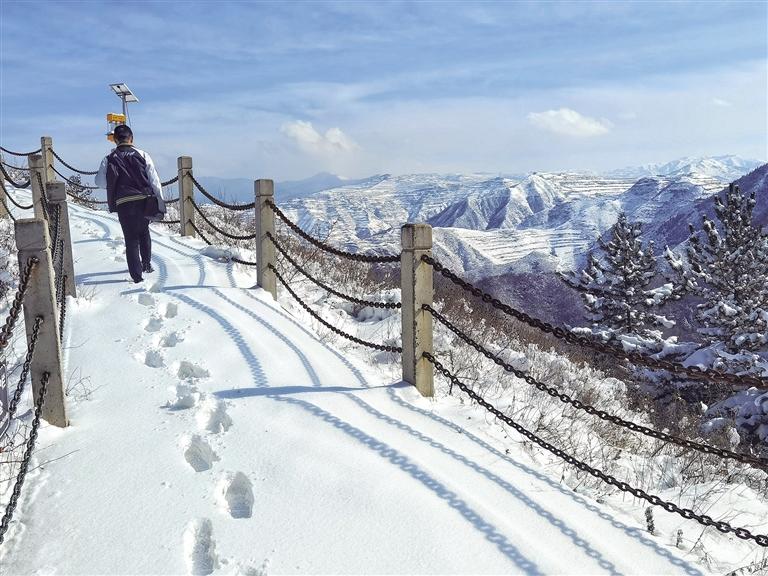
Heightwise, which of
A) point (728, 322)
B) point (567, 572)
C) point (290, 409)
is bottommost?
point (728, 322)

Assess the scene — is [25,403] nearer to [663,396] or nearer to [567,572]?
[567,572]

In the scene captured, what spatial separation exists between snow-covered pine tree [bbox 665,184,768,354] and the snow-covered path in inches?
717

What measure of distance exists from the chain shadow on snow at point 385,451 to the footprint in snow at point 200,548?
43.9 inches

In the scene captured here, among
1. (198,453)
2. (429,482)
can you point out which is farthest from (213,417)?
(429,482)

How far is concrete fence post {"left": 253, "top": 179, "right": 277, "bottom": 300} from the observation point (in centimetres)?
743

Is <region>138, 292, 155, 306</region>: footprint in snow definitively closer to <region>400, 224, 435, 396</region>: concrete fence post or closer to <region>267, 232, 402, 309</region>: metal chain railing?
<region>267, 232, 402, 309</region>: metal chain railing

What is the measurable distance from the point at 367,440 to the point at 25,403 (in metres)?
2.48

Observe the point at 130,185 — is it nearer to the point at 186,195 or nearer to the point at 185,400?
the point at 186,195

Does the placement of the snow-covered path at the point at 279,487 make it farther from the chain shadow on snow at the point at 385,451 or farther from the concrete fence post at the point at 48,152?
the concrete fence post at the point at 48,152

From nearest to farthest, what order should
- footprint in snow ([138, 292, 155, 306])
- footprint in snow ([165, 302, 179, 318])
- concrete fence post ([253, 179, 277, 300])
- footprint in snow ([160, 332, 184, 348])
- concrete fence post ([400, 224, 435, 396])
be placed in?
concrete fence post ([400, 224, 435, 396]) → footprint in snow ([160, 332, 184, 348]) → footprint in snow ([165, 302, 179, 318]) → footprint in snow ([138, 292, 155, 306]) → concrete fence post ([253, 179, 277, 300])

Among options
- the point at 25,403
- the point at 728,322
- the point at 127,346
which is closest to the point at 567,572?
the point at 25,403

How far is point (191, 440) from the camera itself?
12.3 ft

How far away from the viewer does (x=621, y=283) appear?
3034cm

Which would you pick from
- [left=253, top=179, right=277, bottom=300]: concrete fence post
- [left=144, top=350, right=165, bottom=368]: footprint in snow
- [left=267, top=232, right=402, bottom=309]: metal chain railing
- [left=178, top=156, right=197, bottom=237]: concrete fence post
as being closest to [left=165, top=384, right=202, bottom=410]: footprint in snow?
[left=144, top=350, right=165, bottom=368]: footprint in snow
